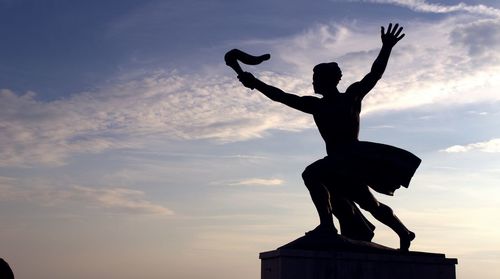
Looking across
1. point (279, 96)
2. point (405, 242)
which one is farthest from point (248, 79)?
point (405, 242)

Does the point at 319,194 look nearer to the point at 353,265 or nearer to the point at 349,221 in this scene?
the point at 349,221

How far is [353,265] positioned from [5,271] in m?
6.63

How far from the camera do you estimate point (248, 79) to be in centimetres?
1145

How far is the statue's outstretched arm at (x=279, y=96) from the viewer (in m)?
11.5

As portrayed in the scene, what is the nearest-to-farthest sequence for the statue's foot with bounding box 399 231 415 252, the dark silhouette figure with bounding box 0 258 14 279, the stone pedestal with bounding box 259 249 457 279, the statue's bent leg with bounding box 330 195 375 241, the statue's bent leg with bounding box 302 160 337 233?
the dark silhouette figure with bounding box 0 258 14 279 < the stone pedestal with bounding box 259 249 457 279 < the statue's bent leg with bounding box 302 160 337 233 < the statue's foot with bounding box 399 231 415 252 < the statue's bent leg with bounding box 330 195 375 241

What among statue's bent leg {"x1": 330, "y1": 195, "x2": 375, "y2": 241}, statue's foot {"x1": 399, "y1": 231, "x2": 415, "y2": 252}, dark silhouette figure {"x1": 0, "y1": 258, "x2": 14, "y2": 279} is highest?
statue's bent leg {"x1": 330, "y1": 195, "x2": 375, "y2": 241}

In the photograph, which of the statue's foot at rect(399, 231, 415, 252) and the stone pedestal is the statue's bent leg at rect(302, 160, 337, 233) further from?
the statue's foot at rect(399, 231, 415, 252)

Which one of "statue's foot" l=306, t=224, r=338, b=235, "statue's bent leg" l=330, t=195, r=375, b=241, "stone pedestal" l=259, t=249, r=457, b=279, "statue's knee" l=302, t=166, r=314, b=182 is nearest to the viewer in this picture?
"stone pedestal" l=259, t=249, r=457, b=279

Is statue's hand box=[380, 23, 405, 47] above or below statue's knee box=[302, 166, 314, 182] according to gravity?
above

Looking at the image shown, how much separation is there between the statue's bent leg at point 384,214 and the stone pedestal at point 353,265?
354 millimetres

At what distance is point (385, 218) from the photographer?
11289mm

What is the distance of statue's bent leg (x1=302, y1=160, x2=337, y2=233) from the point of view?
10758 millimetres

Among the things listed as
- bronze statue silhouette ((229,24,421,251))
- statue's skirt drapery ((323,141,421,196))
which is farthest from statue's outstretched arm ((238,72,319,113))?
statue's skirt drapery ((323,141,421,196))

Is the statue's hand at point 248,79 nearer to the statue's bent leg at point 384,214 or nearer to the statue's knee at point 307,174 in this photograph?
the statue's knee at point 307,174
